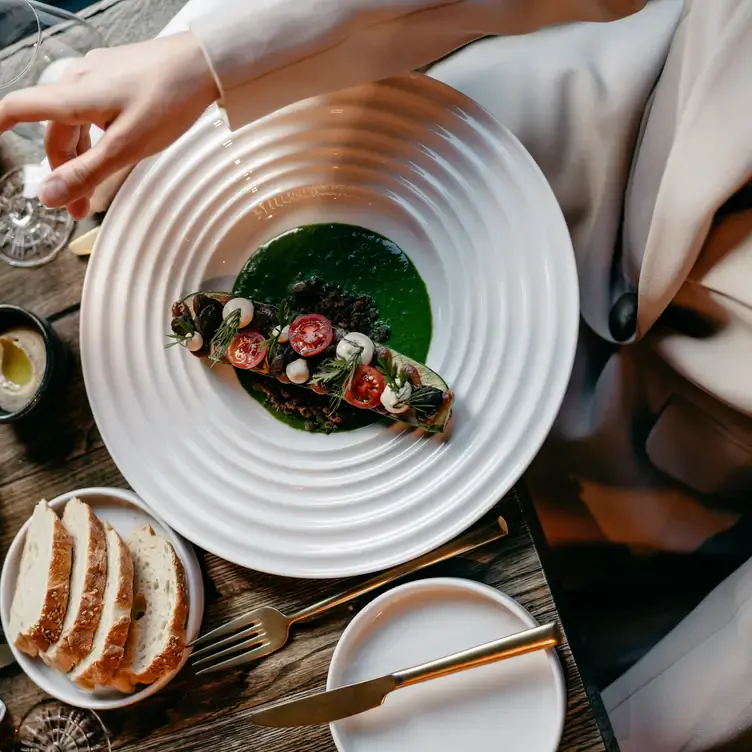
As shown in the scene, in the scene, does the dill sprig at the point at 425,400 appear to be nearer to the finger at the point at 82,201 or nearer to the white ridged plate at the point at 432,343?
the white ridged plate at the point at 432,343

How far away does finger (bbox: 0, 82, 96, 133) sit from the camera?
1059 millimetres

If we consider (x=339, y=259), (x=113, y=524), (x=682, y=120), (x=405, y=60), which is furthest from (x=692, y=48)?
(x=113, y=524)

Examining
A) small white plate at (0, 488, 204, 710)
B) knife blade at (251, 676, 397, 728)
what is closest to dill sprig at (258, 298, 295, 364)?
small white plate at (0, 488, 204, 710)

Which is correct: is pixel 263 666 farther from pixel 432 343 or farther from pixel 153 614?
pixel 432 343

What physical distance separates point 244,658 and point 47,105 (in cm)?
91

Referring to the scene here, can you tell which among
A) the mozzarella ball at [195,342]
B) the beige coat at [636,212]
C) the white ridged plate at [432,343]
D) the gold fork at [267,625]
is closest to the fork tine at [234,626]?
the gold fork at [267,625]

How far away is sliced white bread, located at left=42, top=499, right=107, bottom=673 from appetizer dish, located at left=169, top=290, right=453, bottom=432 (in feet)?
1.16

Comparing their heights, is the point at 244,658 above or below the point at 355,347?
below

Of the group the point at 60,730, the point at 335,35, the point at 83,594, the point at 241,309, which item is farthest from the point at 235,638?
the point at 335,35

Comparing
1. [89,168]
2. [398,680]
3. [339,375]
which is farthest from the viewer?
[339,375]

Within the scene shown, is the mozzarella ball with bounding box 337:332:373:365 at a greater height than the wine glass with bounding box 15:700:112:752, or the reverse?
the mozzarella ball with bounding box 337:332:373:365

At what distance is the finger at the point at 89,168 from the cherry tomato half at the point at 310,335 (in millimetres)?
452

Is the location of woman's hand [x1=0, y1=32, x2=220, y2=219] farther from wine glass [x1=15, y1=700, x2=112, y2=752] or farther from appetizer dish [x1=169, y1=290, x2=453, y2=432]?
wine glass [x1=15, y1=700, x2=112, y2=752]

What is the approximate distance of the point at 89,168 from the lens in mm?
1043
